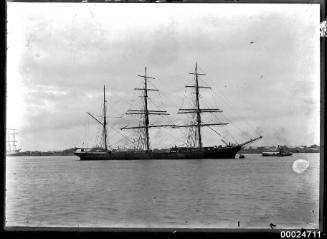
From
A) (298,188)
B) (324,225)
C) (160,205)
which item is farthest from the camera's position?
(160,205)

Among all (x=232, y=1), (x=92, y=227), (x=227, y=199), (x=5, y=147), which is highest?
(x=232, y=1)

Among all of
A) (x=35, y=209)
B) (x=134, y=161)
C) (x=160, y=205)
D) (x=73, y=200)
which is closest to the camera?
(x=35, y=209)

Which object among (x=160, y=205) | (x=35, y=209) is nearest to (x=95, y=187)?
(x=160, y=205)

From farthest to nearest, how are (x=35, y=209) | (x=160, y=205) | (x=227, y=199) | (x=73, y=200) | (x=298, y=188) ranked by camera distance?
(x=227, y=199), (x=160, y=205), (x=73, y=200), (x=35, y=209), (x=298, y=188)

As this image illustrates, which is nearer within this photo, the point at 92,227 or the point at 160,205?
the point at 92,227

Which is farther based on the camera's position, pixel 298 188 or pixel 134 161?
pixel 134 161

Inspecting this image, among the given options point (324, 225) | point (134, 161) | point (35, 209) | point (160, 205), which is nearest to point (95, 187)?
point (160, 205)
